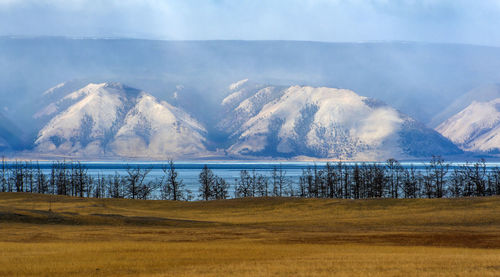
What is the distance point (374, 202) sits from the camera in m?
91.4

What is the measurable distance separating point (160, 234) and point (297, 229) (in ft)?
45.1

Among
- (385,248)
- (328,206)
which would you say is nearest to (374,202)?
(328,206)

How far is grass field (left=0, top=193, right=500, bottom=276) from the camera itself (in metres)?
37.4

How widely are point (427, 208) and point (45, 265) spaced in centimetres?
5831

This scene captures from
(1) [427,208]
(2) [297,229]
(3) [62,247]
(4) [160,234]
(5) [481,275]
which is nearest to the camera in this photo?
(5) [481,275]

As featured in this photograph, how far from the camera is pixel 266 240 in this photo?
5369 centimetres

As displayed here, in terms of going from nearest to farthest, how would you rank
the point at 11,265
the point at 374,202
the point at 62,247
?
the point at 11,265, the point at 62,247, the point at 374,202

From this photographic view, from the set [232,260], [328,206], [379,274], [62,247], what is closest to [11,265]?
[62,247]

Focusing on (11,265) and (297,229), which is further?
(297,229)

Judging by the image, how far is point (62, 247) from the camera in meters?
47.7

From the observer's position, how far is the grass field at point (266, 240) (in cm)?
3741

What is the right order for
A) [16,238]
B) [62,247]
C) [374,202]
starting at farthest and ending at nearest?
1. [374,202]
2. [16,238]
3. [62,247]

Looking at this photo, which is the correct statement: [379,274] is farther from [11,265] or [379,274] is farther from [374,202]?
[374,202]

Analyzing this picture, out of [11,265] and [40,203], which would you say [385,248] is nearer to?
[11,265]
